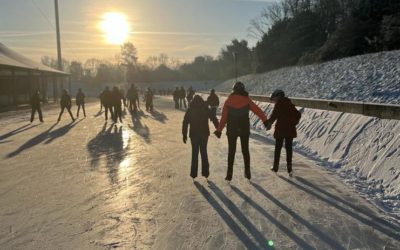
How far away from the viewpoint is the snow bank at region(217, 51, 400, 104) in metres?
18.7

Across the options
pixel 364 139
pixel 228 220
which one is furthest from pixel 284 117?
pixel 228 220

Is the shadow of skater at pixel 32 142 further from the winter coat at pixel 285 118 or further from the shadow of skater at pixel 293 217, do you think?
the shadow of skater at pixel 293 217

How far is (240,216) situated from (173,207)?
0.94 metres

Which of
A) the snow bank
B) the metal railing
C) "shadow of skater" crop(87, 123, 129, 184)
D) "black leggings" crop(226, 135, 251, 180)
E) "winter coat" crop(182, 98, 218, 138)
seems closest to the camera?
"black leggings" crop(226, 135, 251, 180)

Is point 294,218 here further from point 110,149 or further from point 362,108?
point 110,149

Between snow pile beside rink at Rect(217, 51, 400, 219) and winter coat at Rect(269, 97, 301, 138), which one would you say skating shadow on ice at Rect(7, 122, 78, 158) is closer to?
winter coat at Rect(269, 97, 301, 138)

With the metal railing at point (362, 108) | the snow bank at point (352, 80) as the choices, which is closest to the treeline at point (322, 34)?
the snow bank at point (352, 80)

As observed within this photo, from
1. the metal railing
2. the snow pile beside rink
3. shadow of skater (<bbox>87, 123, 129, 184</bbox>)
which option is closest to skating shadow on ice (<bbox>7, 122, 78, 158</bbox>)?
shadow of skater (<bbox>87, 123, 129, 184</bbox>)

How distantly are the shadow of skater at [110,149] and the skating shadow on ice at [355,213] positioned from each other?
316cm

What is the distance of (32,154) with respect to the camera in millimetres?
10414

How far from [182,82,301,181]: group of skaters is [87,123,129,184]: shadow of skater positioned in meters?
1.51

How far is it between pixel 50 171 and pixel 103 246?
4477 millimetres

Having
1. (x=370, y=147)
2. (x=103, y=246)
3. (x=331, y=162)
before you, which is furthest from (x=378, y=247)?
(x=331, y=162)

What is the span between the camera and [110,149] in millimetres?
11008
